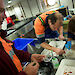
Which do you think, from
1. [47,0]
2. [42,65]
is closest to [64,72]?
[42,65]

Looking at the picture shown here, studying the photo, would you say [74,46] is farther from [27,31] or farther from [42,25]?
[27,31]

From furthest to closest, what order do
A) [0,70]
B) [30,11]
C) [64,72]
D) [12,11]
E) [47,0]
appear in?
[12,11]
[30,11]
[47,0]
[64,72]
[0,70]

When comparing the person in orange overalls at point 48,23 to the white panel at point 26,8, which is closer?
the person in orange overalls at point 48,23


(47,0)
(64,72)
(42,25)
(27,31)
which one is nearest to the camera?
(64,72)

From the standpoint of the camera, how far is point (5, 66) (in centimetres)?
59

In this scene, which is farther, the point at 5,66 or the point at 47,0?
the point at 47,0

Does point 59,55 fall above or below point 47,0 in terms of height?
below

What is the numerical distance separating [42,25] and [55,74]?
912 millimetres

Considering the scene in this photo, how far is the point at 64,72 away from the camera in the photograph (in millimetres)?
1086

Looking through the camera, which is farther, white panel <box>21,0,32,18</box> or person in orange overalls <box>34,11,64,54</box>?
white panel <box>21,0,32,18</box>

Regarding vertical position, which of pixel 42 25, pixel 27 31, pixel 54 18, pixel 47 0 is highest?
pixel 47 0

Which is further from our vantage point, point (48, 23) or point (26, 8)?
point (26, 8)

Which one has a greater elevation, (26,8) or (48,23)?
(26,8)

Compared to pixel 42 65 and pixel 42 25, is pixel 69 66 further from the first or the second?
pixel 42 25
